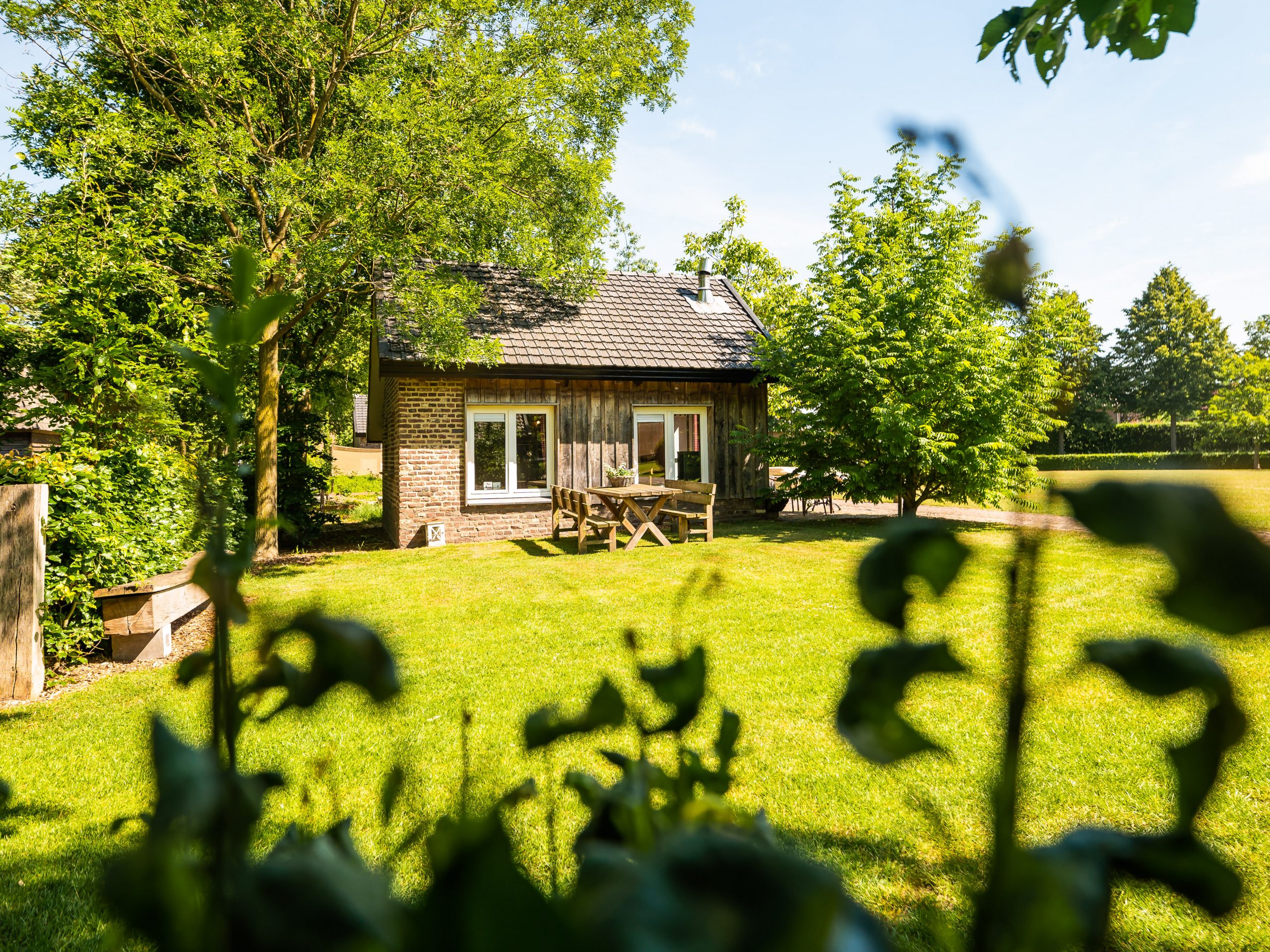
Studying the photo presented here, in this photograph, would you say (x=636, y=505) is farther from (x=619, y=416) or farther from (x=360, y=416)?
(x=360, y=416)

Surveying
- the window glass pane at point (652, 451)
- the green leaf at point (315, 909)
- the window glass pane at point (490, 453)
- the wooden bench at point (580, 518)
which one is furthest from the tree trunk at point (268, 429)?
the green leaf at point (315, 909)

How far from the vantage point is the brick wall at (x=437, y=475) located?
1222 cm

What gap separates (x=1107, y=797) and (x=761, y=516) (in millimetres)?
11650

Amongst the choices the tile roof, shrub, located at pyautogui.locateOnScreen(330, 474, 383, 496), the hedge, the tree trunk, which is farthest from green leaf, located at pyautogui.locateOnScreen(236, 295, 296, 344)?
the hedge

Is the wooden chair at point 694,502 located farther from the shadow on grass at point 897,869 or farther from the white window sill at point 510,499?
the shadow on grass at point 897,869

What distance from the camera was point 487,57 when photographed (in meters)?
11.3

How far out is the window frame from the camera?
1384 cm

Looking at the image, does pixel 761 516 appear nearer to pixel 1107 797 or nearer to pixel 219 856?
pixel 1107 797

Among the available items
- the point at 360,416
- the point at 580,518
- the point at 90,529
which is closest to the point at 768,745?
the point at 90,529

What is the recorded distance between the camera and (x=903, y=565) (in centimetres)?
41

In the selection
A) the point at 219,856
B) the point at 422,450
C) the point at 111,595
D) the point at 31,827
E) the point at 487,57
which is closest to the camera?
the point at 219,856

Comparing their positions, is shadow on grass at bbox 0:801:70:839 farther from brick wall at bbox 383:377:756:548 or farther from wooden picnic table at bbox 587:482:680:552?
brick wall at bbox 383:377:756:548

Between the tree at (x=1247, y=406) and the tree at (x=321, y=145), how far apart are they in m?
34.5

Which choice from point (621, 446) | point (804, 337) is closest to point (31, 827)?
point (621, 446)
